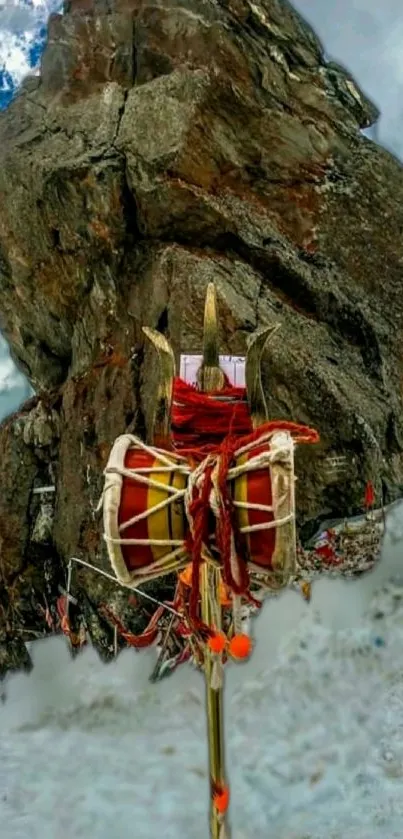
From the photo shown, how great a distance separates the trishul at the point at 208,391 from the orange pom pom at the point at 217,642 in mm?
95

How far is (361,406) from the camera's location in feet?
22.0

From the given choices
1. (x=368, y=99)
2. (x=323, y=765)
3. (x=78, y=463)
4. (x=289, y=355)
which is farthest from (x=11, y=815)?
(x=368, y=99)

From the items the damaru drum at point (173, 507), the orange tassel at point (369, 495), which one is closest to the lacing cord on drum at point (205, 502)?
the damaru drum at point (173, 507)

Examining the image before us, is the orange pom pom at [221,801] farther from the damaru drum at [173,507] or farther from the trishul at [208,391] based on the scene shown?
the damaru drum at [173,507]

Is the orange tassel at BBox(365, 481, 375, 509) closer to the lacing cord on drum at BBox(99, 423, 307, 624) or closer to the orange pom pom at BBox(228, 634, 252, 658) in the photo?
the lacing cord on drum at BBox(99, 423, 307, 624)

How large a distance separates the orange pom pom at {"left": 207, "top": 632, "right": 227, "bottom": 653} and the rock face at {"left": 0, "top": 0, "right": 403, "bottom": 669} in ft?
14.3

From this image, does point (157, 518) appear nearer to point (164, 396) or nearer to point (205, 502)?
point (205, 502)

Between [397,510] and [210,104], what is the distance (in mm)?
5257

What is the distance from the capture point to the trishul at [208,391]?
1969mm

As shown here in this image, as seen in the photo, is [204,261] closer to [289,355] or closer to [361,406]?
[289,355]

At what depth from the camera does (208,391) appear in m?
2.51

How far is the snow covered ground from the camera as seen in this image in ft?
7.03

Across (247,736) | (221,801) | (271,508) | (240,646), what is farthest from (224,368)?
(221,801)

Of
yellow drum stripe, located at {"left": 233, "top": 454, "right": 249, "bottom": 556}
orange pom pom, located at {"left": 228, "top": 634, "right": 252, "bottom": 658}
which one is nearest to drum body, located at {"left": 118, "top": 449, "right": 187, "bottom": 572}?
yellow drum stripe, located at {"left": 233, "top": 454, "right": 249, "bottom": 556}
